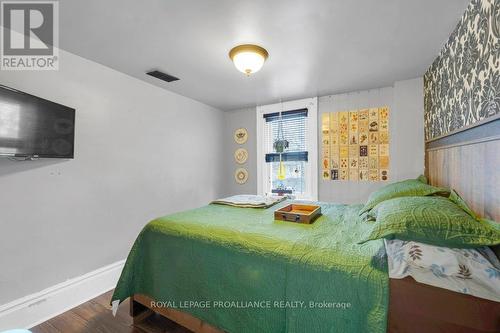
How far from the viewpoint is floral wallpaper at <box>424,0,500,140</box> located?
3.90ft

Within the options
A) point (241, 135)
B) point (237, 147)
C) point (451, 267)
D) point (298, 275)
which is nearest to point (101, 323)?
point (298, 275)

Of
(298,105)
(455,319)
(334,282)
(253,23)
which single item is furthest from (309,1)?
(298,105)

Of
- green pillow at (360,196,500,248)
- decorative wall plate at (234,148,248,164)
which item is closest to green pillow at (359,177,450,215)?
green pillow at (360,196,500,248)

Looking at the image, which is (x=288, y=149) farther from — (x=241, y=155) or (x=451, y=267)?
(x=451, y=267)

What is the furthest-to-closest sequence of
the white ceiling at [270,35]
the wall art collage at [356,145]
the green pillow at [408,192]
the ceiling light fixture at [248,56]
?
the wall art collage at [356,145] → the ceiling light fixture at [248,56] → the green pillow at [408,192] → the white ceiling at [270,35]

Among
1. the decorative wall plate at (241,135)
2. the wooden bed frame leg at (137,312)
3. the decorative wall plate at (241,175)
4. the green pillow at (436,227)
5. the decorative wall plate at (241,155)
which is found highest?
the decorative wall plate at (241,135)

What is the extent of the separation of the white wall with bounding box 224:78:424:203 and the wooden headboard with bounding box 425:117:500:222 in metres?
0.82

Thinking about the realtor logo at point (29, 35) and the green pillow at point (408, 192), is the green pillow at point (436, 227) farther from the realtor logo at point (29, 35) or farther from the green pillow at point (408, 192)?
the realtor logo at point (29, 35)

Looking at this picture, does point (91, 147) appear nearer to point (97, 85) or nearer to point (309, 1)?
point (97, 85)

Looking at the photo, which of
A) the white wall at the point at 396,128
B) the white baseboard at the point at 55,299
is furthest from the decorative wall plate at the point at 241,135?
the white baseboard at the point at 55,299

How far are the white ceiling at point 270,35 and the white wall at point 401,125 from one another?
24 cm

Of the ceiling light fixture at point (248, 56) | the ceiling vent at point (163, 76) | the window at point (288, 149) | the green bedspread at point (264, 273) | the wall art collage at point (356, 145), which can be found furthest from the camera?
the window at point (288, 149)

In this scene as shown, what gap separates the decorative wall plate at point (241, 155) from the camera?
13.4 feet

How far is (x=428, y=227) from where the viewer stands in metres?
1.01
